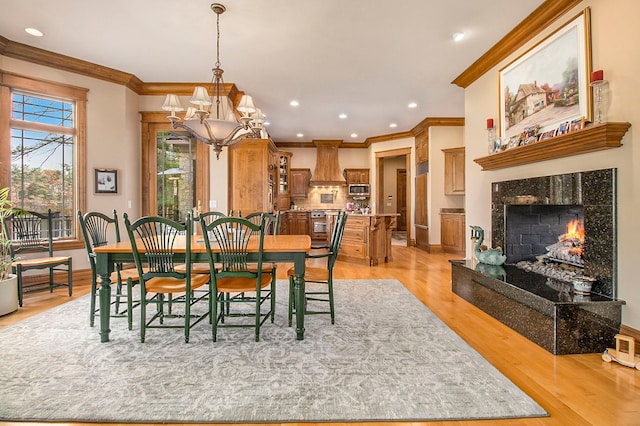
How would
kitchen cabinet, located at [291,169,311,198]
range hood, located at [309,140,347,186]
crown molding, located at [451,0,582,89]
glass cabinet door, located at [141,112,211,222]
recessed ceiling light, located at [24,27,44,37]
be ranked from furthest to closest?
kitchen cabinet, located at [291,169,311,198] → range hood, located at [309,140,347,186] → glass cabinet door, located at [141,112,211,222] → recessed ceiling light, located at [24,27,44,37] → crown molding, located at [451,0,582,89]

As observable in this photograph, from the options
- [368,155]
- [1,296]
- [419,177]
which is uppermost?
[368,155]

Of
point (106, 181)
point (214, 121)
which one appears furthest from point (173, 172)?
point (214, 121)

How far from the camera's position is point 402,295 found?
12.1 ft

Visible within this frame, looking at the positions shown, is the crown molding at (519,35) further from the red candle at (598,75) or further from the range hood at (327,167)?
the range hood at (327,167)

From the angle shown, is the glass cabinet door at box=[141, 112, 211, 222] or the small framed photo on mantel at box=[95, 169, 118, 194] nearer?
the small framed photo on mantel at box=[95, 169, 118, 194]

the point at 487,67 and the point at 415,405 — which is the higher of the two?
the point at 487,67

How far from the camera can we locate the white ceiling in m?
3.00

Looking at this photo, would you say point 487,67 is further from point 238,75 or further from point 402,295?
point 238,75

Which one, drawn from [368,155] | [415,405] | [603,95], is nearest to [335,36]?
[603,95]

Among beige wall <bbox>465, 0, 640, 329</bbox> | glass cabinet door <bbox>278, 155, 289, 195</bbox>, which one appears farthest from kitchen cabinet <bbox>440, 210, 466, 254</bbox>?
glass cabinet door <bbox>278, 155, 289, 195</bbox>

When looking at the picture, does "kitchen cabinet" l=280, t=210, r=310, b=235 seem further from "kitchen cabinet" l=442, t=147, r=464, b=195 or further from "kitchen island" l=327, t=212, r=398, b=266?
"kitchen cabinet" l=442, t=147, r=464, b=195

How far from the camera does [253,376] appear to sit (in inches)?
75.0

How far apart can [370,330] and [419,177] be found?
564 cm

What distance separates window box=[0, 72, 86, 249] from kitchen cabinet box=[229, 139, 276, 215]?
2.28m
